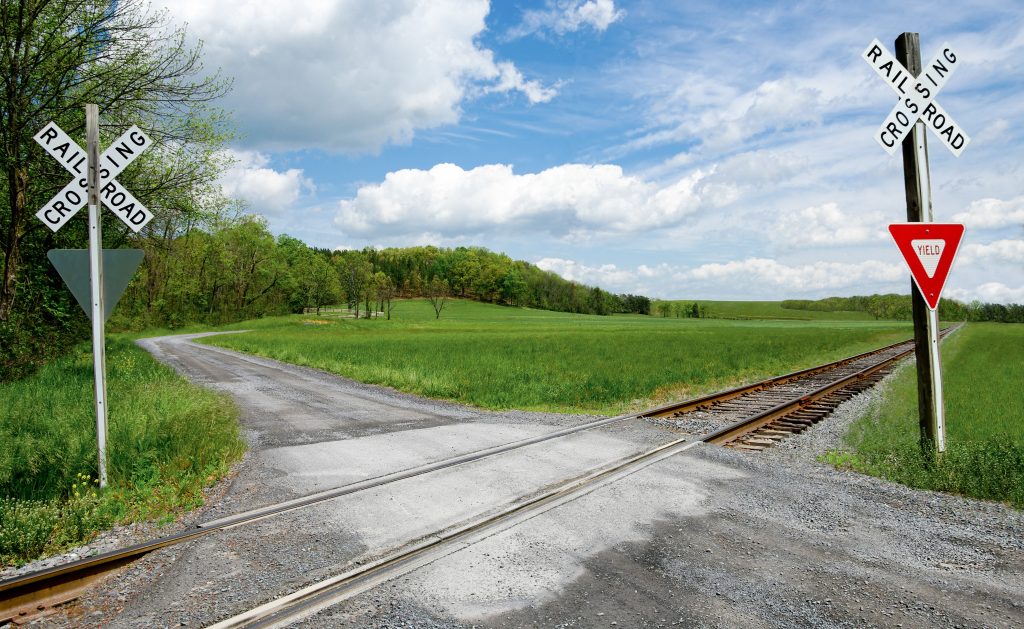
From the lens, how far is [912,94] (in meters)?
7.31

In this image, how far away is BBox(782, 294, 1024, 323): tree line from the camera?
13150 cm

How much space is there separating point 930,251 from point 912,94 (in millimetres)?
2080

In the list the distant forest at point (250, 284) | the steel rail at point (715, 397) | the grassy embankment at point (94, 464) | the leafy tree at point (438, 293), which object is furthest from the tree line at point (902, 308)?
the grassy embankment at point (94, 464)

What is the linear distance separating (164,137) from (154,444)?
41.6 feet

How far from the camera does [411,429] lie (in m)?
10.1

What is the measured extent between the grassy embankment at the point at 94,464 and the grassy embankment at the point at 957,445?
8.56 meters

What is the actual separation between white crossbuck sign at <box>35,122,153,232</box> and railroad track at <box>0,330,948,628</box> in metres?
3.53

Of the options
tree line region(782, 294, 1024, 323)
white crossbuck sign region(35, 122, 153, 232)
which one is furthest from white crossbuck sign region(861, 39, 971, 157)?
tree line region(782, 294, 1024, 323)

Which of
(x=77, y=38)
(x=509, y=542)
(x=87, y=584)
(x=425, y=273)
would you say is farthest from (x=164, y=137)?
(x=425, y=273)

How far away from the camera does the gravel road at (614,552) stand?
3797mm

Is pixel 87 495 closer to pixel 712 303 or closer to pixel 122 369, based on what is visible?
pixel 122 369

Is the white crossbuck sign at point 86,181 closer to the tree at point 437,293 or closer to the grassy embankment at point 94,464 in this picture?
the grassy embankment at point 94,464

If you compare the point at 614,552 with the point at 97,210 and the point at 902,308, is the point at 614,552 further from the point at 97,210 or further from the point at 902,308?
the point at 902,308

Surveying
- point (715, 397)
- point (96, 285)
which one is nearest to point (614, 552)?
point (96, 285)
